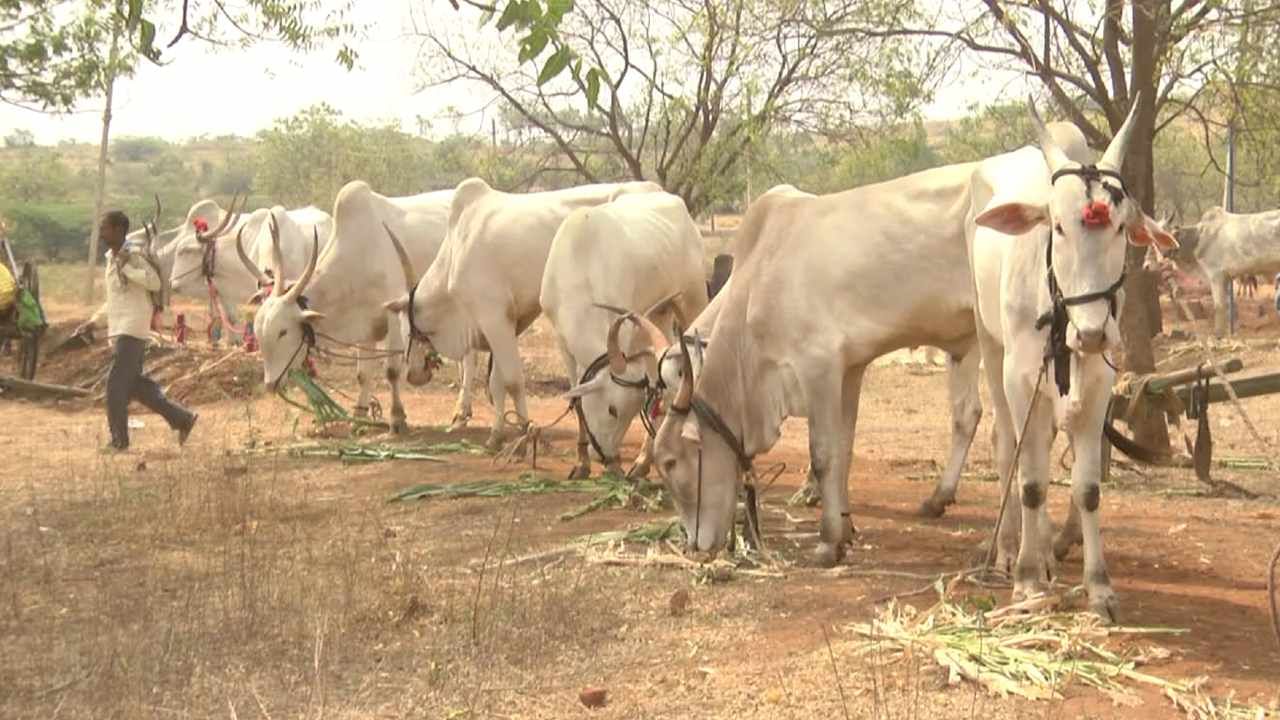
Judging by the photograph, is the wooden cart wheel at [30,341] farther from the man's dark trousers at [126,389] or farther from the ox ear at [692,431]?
the ox ear at [692,431]

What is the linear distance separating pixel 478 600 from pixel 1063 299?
226 centimetres

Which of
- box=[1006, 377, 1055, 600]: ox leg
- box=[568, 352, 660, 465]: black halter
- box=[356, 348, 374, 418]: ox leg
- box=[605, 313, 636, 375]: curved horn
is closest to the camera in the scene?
box=[1006, 377, 1055, 600]: ox leg

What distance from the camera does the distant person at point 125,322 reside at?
33.6ft

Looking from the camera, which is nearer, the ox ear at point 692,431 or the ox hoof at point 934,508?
the ox ear at point 692,431

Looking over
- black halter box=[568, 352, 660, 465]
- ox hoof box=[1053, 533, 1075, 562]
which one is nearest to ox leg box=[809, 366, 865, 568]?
ox hoof box=[1053, 533, 1075, 562]

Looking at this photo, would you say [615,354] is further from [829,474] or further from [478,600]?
[478,600]

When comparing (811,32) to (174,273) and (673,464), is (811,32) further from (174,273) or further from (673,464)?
(174,273)

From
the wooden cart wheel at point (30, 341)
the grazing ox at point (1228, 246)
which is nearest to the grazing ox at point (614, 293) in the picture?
the wooden cart wheel at point (30, 341)

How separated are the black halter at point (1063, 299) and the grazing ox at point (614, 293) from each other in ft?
9.84

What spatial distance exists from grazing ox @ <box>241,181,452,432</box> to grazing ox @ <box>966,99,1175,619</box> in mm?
6550

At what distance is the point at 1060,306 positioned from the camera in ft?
15.9

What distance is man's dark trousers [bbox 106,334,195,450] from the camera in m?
10.3

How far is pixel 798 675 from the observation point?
4637 mm

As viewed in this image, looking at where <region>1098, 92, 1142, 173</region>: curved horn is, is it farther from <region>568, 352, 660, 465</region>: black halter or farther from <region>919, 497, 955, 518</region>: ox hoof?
<region>568, 352, 660, 465</region>: black halter
